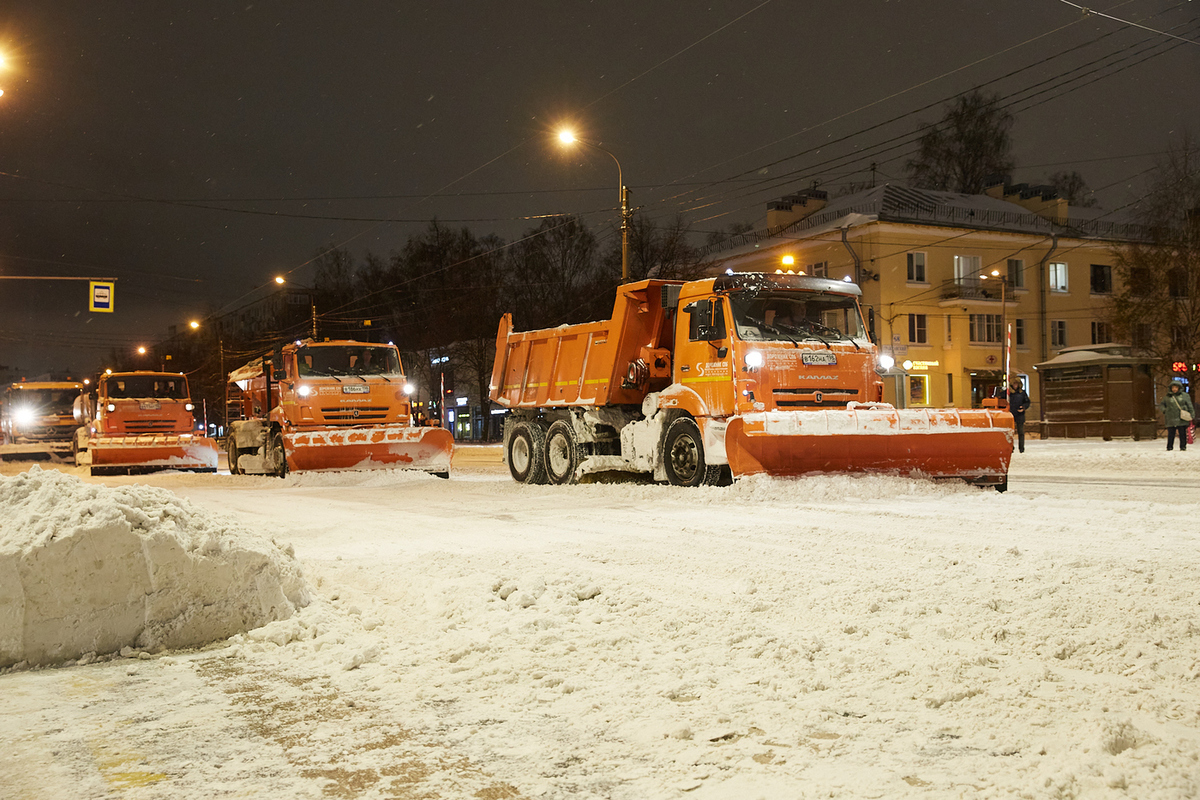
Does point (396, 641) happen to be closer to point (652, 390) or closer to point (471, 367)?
point (652, 390)

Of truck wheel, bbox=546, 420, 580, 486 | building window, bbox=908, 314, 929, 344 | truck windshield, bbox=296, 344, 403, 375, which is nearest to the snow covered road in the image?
truck wheel, bbox=546, 420, 580, 486

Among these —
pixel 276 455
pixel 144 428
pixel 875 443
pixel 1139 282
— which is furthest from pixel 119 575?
pixel 1139 282

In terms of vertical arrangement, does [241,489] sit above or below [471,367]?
below

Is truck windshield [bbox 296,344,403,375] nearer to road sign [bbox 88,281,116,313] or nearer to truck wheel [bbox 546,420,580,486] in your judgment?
truck wheel [bbox 546,420,580,486]

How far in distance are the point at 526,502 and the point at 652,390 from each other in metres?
2.98

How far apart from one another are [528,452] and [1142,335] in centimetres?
2672

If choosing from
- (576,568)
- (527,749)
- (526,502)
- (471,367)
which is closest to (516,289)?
(471,367)

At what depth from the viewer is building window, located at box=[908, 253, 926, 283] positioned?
4241 centimetres

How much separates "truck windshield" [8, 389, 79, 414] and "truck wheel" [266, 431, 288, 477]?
634 inches

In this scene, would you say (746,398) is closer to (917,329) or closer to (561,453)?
(561,453)

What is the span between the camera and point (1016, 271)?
4569 centimetres

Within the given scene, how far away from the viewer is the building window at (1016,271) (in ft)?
150

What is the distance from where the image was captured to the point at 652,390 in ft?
44.2

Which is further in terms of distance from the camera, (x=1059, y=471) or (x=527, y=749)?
(x=1059, y=471)
